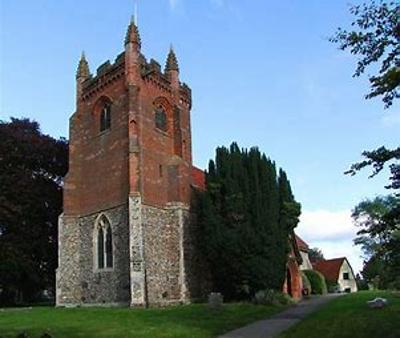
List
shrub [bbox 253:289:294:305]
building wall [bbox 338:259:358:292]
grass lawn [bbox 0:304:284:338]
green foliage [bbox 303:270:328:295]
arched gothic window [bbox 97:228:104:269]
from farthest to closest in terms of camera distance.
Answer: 1. building wall [bbox 338:259:358:292]
2. green foliage [bbox 303:270:328:295]
3. arched gothic window [bbox 97:228:104:269]
4. shrub [bbox 253:289:294:305]
5. grass lawn [bbox 0:304:284:338]

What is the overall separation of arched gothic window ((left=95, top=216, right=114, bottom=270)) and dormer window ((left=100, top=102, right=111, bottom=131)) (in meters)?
5.83

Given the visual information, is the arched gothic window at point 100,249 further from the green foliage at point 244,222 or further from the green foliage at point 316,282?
the green foliage at point 316,282

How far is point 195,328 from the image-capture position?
56.7 feet

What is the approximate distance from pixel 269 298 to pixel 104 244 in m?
10.5

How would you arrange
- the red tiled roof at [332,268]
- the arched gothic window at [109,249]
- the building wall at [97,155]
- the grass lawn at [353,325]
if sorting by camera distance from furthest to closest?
the red tiled roof at [332,268] → the building wall at [97,155] → the arched gothic window at [109,249] → the grass lawn at [353,325]

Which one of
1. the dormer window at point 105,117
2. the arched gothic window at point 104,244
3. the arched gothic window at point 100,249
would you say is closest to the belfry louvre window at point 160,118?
the dormer window at point 105,117

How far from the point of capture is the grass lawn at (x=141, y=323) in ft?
53.3

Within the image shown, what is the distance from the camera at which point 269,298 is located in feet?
92.1

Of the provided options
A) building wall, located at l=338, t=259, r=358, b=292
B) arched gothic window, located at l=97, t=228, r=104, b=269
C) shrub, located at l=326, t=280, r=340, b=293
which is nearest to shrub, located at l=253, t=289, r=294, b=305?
arched gothic window, located at l=97, t=228, r=104, b=269

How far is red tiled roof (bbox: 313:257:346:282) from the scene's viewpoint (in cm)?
6962

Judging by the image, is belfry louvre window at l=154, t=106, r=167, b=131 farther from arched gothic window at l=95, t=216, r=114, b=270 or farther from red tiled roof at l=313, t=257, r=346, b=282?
red tiled roof at l=313, t=257, r=346, b=282

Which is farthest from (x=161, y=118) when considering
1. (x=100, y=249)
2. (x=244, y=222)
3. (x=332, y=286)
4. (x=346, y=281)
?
(x=346, y=281)

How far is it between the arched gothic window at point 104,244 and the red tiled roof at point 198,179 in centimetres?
668

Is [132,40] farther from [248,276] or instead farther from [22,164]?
[248,276]
